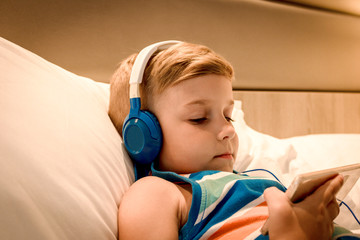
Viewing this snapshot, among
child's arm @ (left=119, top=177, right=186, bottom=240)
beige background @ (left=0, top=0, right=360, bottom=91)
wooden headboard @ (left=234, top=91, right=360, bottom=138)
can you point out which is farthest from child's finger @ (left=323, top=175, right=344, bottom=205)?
wooden headboard @ (left=234, top=91, right=360, bottom=138)

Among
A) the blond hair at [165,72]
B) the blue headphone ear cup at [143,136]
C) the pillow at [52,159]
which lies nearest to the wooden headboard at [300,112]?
the blond hair at [165,72]

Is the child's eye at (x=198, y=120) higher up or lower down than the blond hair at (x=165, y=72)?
lower down

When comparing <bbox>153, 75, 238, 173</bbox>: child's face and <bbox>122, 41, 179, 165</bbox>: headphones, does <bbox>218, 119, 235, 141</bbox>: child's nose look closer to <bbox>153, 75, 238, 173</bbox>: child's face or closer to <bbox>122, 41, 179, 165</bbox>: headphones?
<bbox>153, 75, 238, 173</bbox>: child's face

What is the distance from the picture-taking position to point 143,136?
70cm

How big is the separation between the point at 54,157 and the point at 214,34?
3.58 feet

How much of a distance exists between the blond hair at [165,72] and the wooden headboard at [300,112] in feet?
2.53

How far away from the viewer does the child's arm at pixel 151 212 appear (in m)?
0.53

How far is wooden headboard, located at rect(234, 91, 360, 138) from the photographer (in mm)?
1590

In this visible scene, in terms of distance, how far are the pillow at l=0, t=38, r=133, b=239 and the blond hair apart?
0.10 meters

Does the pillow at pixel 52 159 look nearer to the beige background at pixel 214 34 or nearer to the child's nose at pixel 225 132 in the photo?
the child's nose at pixel 225 132

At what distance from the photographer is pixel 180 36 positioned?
1324mm

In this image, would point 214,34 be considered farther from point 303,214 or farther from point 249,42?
point 303,214

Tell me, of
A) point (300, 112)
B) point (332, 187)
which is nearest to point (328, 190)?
point (332, 187)

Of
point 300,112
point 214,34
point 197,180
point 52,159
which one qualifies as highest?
point 214,34
